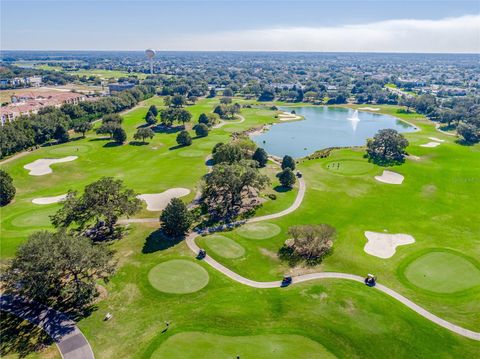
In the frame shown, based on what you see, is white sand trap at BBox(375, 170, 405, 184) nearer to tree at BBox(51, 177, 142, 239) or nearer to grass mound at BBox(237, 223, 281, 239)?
grass mound at BBox(237, 223, 281, 239)

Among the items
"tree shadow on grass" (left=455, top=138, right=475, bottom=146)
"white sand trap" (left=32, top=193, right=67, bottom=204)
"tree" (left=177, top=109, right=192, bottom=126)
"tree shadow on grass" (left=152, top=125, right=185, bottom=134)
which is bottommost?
"white sand trap" (left=32, top=193, right=67, bottom=204)

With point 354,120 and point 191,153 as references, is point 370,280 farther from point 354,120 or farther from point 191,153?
point 354,120

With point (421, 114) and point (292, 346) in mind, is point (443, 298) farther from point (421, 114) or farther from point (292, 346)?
point (421, 114)

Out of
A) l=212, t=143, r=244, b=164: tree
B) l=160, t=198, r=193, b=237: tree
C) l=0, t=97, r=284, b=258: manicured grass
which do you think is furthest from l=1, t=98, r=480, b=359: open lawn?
l=212, t=143, r=244, b=164: tree

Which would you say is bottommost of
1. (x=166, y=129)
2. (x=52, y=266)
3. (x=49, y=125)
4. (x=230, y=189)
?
(x=166, y=129)

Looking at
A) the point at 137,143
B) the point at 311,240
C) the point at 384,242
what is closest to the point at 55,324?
the point at 311,240

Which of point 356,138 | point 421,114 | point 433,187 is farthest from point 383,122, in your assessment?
point 433,187
